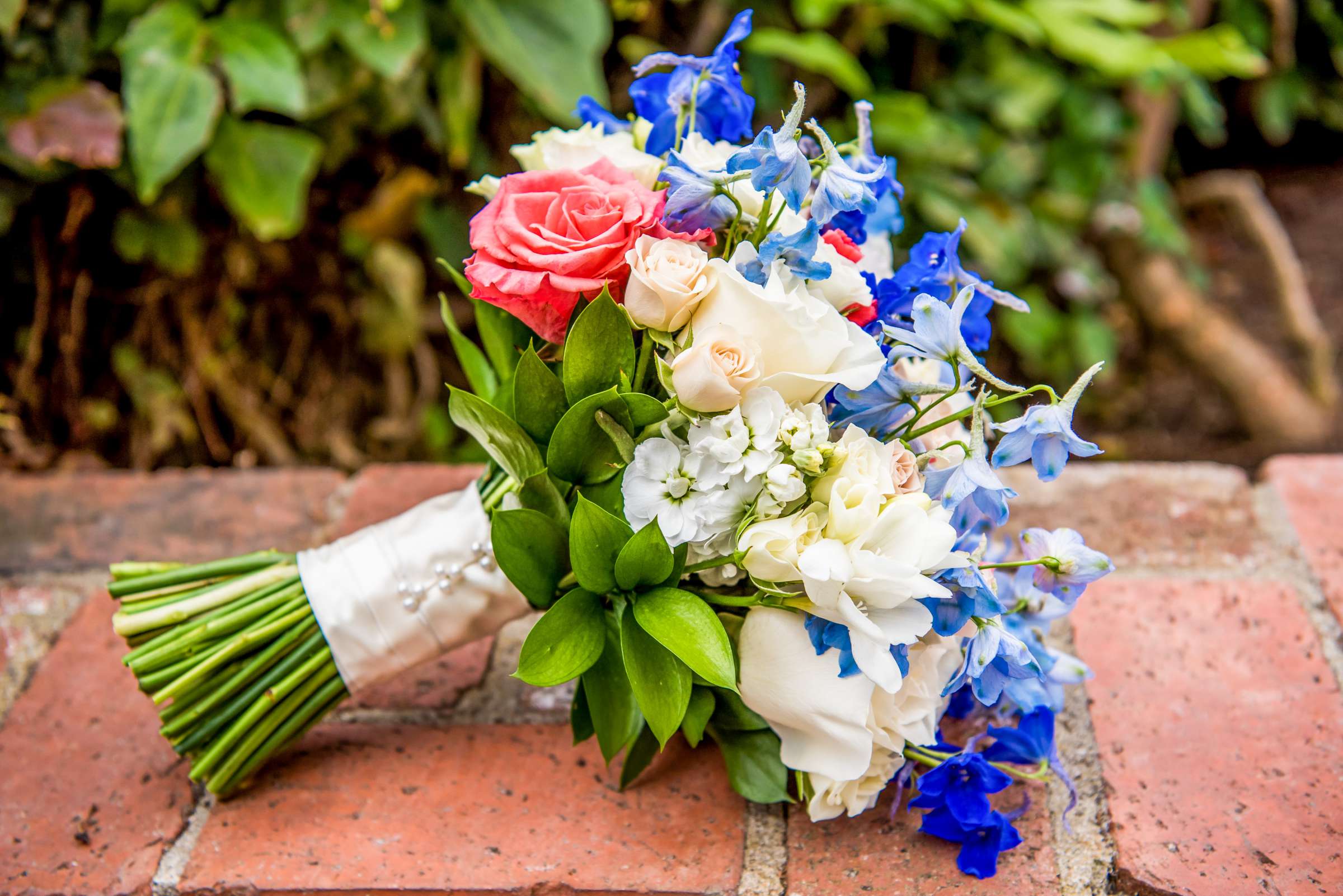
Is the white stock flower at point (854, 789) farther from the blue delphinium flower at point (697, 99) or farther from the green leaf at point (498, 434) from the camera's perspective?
the blue delphinium flower at point (697, 99)

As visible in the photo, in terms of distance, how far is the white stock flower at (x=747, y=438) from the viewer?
25.7 inches

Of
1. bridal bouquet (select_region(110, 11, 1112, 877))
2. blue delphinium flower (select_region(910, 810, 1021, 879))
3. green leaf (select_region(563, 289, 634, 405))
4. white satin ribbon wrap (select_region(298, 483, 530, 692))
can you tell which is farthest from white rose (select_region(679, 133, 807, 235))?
blue delphinium flower (select_region(910, 810, 1021, 879))

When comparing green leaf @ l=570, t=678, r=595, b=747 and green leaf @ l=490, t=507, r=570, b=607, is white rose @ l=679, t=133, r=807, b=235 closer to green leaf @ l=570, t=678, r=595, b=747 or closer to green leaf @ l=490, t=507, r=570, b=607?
green leaf @ l=490, t=507, r=570, b=607

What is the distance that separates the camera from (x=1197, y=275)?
239 centimetres

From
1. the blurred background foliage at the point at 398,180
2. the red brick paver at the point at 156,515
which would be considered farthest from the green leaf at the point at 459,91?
the red brick paver at the point at 156,515

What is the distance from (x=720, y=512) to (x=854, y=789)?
0.78ft

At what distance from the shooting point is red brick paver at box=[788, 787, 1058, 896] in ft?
2.45

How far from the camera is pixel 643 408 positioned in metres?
0.69

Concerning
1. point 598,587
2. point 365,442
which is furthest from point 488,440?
point 365,442

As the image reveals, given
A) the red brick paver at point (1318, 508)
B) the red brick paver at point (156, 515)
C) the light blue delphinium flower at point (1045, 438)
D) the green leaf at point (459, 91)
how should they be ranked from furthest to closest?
the green leaf at point (459, 91) → the red brick paver at point (156, 515) → the red brick paver at point (1318, 508) → the light blue delphinium flower at point (1045, 438)

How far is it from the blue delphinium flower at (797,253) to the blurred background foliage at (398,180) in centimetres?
89

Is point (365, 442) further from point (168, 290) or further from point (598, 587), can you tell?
point (598, 587)

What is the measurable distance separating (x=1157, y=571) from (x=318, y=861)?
2.70 feet

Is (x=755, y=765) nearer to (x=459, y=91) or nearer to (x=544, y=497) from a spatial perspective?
(x=544, y=497)
